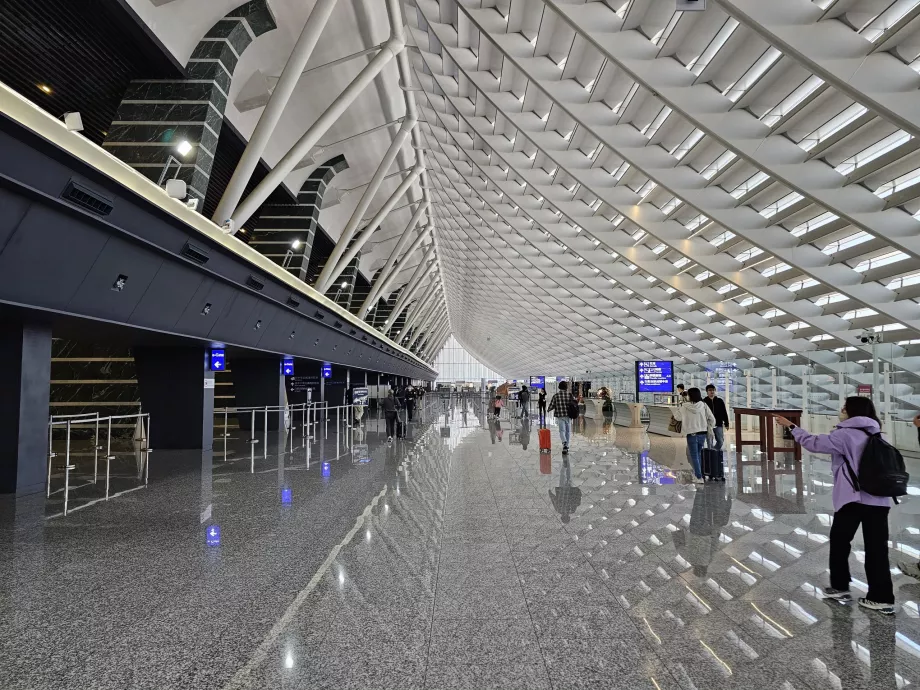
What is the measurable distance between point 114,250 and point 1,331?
2.17 m

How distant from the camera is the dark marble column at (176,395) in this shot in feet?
48.3

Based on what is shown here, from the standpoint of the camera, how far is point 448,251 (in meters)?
37.2

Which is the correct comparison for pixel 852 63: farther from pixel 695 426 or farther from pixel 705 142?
pixel 695 426

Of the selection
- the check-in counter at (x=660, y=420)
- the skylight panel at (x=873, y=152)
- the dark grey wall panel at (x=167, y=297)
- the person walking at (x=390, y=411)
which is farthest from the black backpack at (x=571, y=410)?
the dark grey wall panel at (x=167, y=297)

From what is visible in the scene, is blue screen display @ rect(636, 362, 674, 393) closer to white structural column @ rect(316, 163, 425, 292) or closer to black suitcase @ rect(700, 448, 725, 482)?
white structural column @ rect(316, 163, 425, 292)

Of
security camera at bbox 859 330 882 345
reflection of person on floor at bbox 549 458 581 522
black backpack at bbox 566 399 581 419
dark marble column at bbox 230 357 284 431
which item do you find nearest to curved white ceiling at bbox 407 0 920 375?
security camera at bbox 859 330 882 345

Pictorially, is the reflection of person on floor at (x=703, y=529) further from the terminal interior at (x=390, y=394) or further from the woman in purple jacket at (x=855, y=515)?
the woman in purple jacket at (x=855, y=515)

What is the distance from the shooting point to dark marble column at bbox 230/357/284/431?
20.2m

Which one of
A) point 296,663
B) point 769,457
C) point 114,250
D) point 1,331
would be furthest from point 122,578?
point 769,457

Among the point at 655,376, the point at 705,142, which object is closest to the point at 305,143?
the point at 705,142

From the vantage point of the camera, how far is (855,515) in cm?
402

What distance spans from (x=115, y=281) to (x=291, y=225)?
10.9m

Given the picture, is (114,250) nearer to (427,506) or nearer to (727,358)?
(427,506)

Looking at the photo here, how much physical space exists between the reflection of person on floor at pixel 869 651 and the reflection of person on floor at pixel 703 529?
1.08 meters
